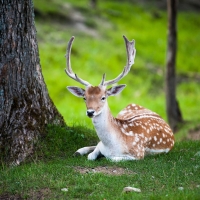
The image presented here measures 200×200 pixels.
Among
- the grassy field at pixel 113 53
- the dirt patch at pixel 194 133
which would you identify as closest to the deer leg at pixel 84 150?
the dirt patch at pixel 194 133

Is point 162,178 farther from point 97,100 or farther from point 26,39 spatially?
point 26,39

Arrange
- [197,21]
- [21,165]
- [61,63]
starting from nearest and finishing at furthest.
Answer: [21,165] < [61,63] < [197,21]

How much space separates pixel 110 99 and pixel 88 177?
45.3ft

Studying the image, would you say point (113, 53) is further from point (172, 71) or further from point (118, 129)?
point (118, 129)

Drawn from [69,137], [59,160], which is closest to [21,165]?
[59,160]

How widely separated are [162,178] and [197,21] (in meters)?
30.2

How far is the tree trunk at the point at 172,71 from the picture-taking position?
1545 centimetres

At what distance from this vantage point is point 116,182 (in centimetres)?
738

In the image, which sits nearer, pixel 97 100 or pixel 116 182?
pixel 116 182

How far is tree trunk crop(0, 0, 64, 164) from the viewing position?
27.2 feet

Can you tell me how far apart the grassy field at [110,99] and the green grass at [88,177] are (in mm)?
13

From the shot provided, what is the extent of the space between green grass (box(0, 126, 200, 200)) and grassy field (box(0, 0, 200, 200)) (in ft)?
0.04

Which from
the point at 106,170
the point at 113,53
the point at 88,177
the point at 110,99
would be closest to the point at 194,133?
the point at 110,99

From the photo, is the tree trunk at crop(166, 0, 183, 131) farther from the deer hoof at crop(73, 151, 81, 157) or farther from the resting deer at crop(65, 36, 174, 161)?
the deer hoof at crop(73, 151, 81, 157)
